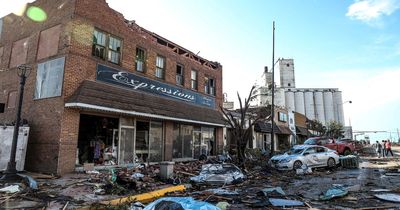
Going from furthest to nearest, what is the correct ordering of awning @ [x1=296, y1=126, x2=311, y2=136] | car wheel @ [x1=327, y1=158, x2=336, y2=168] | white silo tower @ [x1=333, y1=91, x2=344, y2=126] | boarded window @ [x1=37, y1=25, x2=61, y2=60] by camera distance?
white silo tower @ [x1=333, y1=91, x2=344, y2=126] → awning @ [x1=296, y1=126, x2=311, y2=136] → car wheel @ [x1=327, y1=158, x2=336, y2=168] → boarded window @ [x1=37, y1=25, x2=61, y2=60]

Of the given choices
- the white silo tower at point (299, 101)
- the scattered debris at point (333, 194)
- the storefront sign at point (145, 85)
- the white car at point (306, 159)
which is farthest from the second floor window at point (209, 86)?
the white silo tower at point (299, 101)

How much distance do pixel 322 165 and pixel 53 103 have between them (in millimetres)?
16355

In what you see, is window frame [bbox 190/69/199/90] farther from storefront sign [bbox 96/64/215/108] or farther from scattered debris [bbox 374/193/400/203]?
scattered debris [bbox 374/193/400/203]

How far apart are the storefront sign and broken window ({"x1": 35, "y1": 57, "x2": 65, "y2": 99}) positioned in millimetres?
1877

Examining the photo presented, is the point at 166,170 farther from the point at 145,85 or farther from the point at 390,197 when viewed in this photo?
the point at 390,197

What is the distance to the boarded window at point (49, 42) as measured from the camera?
50.7 ft

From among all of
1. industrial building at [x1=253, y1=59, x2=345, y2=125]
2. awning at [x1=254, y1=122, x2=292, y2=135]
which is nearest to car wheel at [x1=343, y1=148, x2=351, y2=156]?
awning at [x1=254, y1=122, x2=292, y2=135]

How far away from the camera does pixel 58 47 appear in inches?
598

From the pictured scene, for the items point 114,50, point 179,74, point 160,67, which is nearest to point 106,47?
point 114,50

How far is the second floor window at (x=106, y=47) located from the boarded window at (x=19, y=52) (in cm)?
448

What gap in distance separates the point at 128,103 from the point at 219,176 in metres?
6.59

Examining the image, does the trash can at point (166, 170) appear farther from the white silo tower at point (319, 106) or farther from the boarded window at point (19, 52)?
the white silo tower at point (319, 106)

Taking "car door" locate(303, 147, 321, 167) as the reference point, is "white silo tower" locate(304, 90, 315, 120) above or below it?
above

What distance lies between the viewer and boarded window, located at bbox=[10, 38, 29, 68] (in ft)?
56.9
